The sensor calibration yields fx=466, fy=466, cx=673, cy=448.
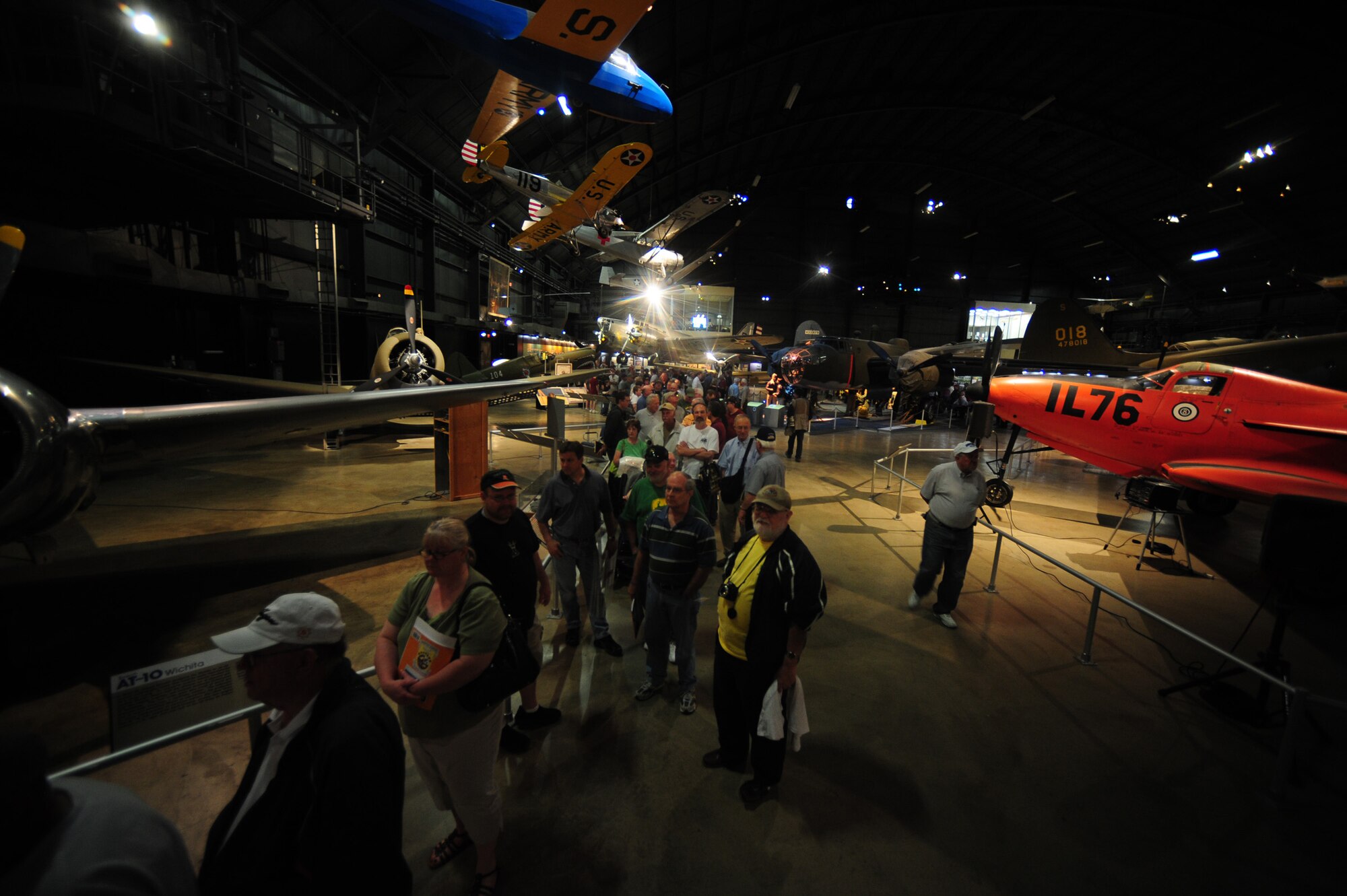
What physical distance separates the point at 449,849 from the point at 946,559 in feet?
16.5

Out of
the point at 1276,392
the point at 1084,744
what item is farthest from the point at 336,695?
the point at 1276,392

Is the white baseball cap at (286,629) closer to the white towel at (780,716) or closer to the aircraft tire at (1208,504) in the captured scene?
the white towel at (780,716)

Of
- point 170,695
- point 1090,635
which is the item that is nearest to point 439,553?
point 170,695

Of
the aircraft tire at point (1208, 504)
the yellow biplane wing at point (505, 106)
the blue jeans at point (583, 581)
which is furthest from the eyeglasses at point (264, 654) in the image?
the aircraft tire at point (1208, 504)

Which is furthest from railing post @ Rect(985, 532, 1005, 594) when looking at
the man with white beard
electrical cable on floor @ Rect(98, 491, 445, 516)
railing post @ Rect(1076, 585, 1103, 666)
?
electrical cable on floor @ Rect(98, 491, 445, 516)

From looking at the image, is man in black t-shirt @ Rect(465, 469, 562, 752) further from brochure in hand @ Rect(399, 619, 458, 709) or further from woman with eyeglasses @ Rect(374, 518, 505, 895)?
brochure in hand @ Rect(399, 619, 458, 709)

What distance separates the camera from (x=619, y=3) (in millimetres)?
6148

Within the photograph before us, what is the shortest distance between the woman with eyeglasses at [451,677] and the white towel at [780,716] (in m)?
1.45

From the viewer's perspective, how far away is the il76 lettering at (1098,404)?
6496mm

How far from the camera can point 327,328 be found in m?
12.9

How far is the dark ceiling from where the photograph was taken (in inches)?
577

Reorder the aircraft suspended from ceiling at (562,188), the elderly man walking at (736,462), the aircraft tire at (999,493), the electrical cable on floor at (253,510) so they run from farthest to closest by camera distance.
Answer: the aircraft suspended from ceiling at (562,188), the aircraft tire at (999,493), the electrical cable on floor at (253,510), the elderly man walking at (736,462)

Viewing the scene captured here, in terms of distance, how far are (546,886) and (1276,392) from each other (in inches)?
360

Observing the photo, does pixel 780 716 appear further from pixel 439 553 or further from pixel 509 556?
pixel 439 553
